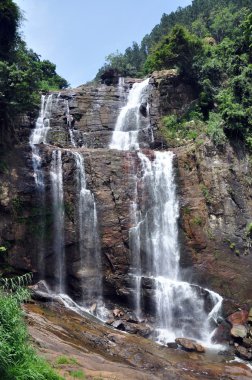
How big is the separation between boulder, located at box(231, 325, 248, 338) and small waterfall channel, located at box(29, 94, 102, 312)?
7402 mm

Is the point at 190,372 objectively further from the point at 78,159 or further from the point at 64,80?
the point at 64,80

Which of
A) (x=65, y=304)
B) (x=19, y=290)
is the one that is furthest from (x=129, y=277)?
(x=19, y=290)

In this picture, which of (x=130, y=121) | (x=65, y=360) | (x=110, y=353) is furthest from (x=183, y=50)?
(x=65, y=360)

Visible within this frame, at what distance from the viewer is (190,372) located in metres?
15.8

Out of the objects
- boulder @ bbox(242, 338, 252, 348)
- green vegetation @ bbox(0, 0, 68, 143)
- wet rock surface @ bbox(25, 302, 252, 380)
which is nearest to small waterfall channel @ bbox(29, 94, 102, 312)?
green vegetation @ bbox(0, 0, 68, 143)

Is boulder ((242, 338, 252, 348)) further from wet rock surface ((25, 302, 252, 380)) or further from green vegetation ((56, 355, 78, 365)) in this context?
green vegetation ((56, 355, 78, 365))

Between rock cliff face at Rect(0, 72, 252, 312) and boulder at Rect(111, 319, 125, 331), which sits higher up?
rock cliff face at Rect(0, 72, 252, 312)

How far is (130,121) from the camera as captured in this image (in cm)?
3478

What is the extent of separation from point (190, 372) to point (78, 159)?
14916 mm

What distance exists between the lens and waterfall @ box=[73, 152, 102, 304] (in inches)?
917

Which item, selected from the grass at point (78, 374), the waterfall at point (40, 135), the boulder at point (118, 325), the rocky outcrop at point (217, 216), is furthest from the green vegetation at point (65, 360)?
the waterfall at point (40, 135)

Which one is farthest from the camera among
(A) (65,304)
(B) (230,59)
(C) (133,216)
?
(B) (230,59)

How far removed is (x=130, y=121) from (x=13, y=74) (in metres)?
12.3

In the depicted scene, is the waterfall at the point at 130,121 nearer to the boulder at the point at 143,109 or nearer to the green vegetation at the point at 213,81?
the boulder at the point at 143,109
